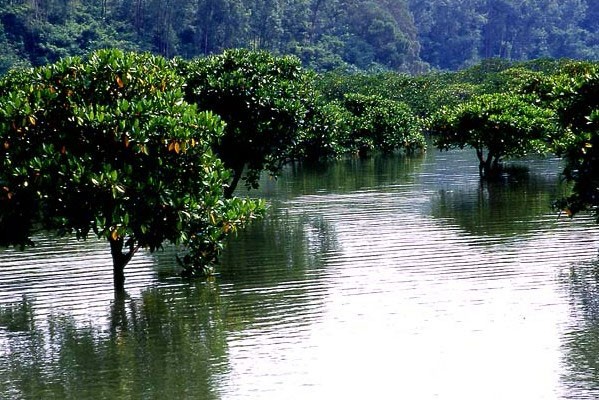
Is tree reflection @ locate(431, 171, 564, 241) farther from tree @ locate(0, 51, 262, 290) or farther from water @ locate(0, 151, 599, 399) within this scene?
tree @ locate(0, 51, 262, 290)

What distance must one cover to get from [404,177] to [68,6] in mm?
76469

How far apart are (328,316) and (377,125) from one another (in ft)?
155

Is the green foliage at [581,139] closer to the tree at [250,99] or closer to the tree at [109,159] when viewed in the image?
the tree at [109,159]

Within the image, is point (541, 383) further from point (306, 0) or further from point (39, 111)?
point (306, 0)

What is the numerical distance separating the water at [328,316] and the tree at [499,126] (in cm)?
1282

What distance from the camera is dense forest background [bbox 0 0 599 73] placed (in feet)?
362

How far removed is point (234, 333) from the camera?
57.7 feet

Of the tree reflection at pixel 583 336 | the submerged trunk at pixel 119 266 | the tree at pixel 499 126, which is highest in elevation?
the tree at pixel 499 126

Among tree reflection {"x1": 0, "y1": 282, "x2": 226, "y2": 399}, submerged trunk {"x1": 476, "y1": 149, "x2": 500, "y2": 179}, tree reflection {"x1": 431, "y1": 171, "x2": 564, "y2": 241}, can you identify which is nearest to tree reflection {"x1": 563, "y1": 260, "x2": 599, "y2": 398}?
tree reflection {"x1": 0, "y1": 282, "x2": 226, "y2": 399}

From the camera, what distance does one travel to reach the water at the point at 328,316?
14.6 meters

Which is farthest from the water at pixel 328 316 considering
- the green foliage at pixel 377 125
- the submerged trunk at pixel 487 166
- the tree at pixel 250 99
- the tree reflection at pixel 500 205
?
the green foliage at pixel 377 125

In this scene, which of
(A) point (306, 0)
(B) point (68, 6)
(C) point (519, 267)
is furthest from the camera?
(A) point (306, 0)

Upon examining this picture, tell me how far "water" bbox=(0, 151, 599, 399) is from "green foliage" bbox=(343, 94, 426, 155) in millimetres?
33156

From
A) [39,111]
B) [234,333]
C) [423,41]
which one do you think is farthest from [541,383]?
[423,41]
